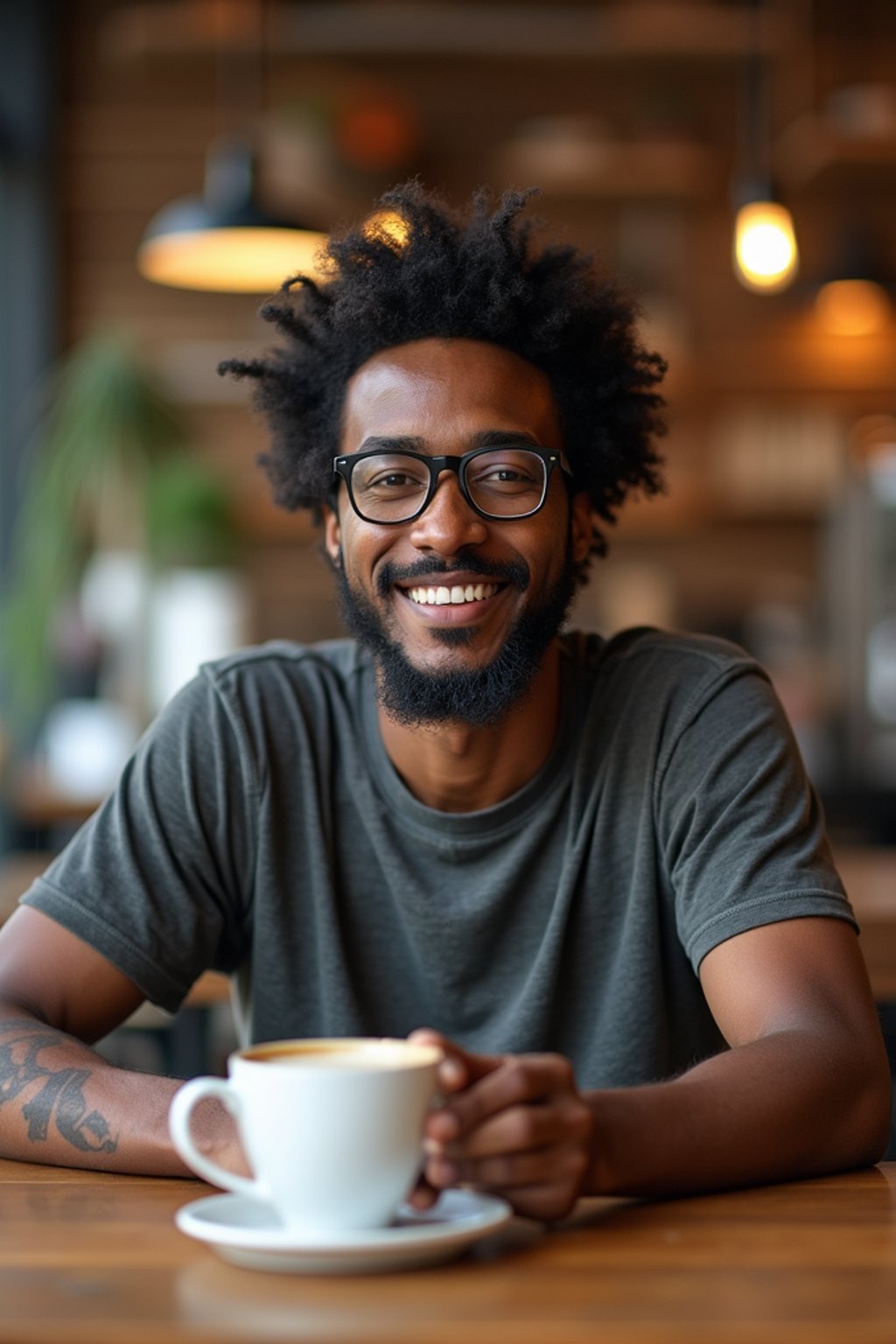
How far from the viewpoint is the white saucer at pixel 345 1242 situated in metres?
0.89

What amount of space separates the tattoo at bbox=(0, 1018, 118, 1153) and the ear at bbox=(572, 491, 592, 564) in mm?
743

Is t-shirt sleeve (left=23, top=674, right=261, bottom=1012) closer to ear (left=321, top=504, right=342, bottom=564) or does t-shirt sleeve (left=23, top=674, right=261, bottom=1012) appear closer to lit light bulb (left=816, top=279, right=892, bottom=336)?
ear (left=321, top=504, right=342, bottom=564)

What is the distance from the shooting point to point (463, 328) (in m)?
1.61

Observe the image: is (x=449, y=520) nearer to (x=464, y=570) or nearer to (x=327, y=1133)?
(x=464, y=570)

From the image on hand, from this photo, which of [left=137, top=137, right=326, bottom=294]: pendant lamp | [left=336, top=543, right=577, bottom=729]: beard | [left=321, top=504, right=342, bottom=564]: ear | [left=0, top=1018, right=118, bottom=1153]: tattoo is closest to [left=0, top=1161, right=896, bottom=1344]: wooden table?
[left=0, top=1018, right=118, bottom=1153]: tattoo

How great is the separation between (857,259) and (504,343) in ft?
12.6

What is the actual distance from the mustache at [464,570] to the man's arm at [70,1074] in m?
0.43

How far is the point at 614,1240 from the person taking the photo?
99cm

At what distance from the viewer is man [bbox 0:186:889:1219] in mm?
1512

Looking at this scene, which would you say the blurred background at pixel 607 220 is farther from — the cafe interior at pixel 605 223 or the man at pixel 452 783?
the man at pixel 452 783

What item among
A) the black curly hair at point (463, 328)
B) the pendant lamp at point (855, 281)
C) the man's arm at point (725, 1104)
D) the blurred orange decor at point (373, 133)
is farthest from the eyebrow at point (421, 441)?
the blurred orange decor at point (373, 133)

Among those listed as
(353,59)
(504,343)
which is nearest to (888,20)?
(353,59)

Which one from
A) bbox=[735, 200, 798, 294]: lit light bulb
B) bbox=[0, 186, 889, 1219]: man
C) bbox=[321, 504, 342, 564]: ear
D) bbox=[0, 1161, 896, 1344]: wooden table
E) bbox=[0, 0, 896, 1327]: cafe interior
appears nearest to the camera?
bbox=[0, 1161, 896, 1344]: wooden table

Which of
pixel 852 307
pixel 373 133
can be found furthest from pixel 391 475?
pixel 852 307
